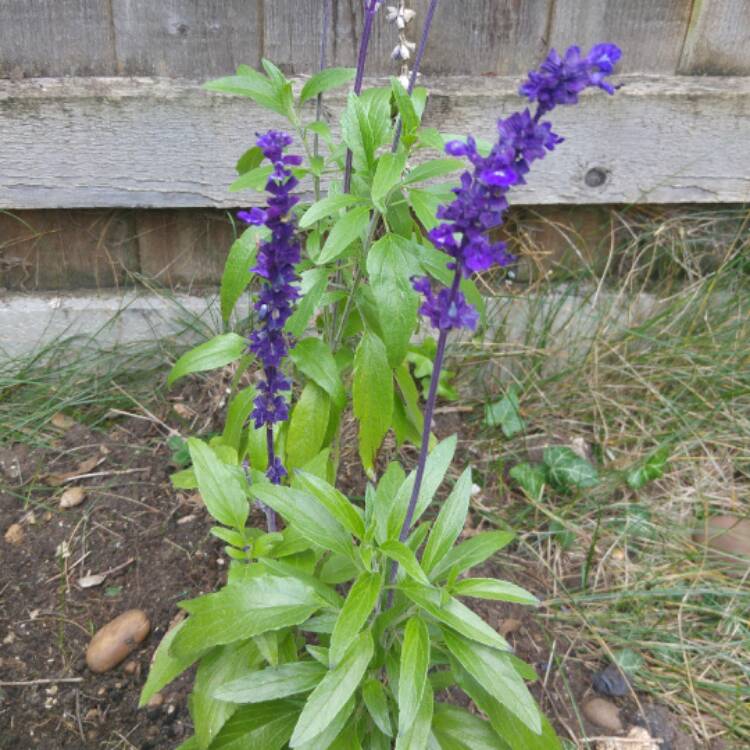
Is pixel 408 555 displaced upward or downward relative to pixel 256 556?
upward

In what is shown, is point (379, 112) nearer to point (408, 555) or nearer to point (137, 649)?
point (408, 555)

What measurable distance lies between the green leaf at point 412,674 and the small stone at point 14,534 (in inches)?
49.0

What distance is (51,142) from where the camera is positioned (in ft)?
7.75

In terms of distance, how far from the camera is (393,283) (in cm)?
139

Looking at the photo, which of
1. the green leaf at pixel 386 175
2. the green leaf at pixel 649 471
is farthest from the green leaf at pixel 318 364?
the green leaf at pixel 649 471

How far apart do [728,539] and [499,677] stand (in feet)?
4.04

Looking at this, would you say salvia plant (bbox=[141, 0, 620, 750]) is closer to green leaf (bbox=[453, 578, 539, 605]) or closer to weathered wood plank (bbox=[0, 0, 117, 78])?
green leaf (bbox=[453, 578, 539, 605])

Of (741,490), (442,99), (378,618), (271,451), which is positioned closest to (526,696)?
(378,618)

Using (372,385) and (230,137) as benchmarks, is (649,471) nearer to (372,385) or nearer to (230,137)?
(372,385)

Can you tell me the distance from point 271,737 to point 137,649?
537 mm

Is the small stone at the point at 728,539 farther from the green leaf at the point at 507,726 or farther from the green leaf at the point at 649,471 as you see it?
the green leaf at the point at 507,726

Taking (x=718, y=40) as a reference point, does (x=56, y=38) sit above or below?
below

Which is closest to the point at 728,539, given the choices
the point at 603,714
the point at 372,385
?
the point at 603,714

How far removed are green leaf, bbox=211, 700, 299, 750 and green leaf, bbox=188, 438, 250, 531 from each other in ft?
1.06
